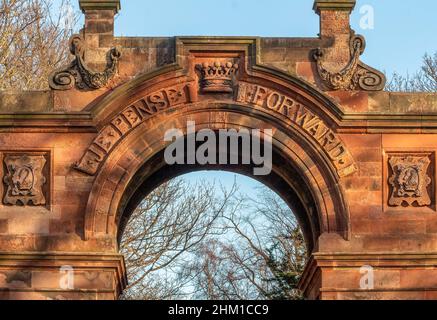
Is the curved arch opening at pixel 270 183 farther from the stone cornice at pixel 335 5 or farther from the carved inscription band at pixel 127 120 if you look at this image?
the stone cornice at pixel 335 5

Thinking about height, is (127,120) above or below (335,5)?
below

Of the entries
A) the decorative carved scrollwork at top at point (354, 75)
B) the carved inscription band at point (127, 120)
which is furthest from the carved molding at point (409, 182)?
the carved inscription band at point (127, 120)

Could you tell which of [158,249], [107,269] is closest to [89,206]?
[107,269]

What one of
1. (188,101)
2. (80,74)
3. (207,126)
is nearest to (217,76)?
(188,101)

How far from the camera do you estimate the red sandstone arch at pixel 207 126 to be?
21828mm

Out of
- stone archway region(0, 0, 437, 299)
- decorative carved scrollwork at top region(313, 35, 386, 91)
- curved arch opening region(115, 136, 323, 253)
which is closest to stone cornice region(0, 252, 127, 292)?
stone archway region(0, 0, 437, 299)

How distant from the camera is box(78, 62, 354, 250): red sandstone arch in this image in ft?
71.6

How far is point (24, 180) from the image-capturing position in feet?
71.7

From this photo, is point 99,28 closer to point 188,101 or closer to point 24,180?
point 188,101

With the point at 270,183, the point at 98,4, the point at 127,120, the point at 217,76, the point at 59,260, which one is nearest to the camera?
the point at 59,260

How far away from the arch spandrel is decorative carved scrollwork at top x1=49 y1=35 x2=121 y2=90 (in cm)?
40

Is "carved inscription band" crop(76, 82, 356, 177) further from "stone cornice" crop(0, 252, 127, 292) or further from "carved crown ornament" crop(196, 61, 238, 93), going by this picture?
"stone cornice" crop(0, 252, 127, 292)

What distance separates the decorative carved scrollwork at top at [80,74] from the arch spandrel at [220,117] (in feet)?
1.32

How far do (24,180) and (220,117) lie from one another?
322 centimetres
